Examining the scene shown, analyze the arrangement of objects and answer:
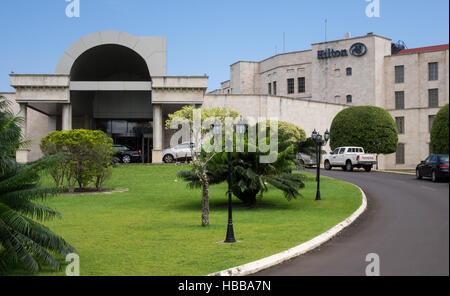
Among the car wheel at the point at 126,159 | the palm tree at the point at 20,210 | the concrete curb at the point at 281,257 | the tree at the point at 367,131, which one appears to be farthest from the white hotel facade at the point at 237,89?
the palm tree at the point at 20,210

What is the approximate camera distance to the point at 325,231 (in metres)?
11.4

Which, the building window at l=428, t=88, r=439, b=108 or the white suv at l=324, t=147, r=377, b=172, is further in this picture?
the building window at l=428, t=88, r=439, b=108

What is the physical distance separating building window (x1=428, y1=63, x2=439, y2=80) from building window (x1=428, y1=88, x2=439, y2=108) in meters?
1.57

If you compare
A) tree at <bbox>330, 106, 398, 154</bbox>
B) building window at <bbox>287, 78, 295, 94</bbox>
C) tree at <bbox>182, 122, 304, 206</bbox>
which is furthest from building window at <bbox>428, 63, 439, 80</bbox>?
tree at <bbox>182, 122, 304, 206</bbox>

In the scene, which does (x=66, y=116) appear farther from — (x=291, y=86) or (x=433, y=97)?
(x=433, y=97)

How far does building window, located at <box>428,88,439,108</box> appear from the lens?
5982 cm

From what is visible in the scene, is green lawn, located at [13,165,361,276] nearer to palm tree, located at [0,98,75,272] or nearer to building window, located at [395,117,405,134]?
palm tree, located at [0,98,75,272]

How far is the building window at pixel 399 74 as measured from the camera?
206 feet

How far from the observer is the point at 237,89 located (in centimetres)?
7825

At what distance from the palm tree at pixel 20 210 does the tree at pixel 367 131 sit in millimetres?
41114

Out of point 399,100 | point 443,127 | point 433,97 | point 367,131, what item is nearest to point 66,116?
point 367,131

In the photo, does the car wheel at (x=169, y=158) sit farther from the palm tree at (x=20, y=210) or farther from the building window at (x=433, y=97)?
the building window at (x=433, y=97)

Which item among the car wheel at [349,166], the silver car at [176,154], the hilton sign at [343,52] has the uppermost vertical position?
the hilton sign at [343,52]
